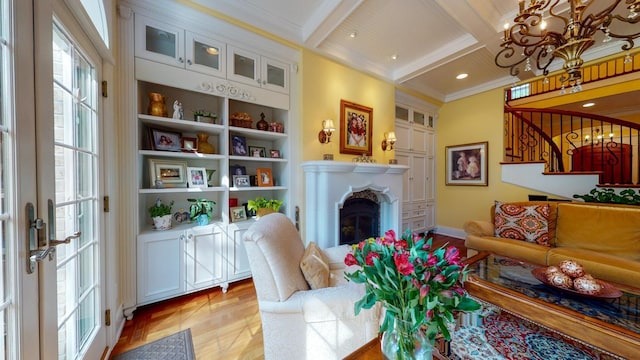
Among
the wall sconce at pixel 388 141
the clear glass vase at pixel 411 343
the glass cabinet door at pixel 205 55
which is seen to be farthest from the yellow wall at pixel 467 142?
the glass cabinet door at pixel 205 55

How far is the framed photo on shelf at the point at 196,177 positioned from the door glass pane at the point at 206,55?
1.08m

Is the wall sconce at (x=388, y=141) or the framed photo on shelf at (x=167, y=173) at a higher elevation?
the wall sconce at (x=388, y=141)

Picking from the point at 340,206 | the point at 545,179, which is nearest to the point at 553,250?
the point at 545,179

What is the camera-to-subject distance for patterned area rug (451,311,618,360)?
1.02 m

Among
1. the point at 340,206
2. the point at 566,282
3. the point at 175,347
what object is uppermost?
the point at 340,206

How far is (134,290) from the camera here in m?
1.91

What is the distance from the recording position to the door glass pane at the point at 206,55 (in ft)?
7.34

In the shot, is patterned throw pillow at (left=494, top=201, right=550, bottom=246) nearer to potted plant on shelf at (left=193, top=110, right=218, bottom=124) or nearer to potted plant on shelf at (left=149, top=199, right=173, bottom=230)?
potted plant on shelf at (left=193, top=110, right=218, bottom=124)

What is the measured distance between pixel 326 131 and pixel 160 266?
Answer: 91.6 inches

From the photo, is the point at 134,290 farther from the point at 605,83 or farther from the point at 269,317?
the point at 605,83

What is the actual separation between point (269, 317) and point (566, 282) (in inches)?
72.1

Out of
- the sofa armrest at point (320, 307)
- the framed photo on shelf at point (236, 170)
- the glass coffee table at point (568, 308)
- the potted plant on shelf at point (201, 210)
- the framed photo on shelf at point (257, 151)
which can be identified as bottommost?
the glass coffee table at point (568, 308)

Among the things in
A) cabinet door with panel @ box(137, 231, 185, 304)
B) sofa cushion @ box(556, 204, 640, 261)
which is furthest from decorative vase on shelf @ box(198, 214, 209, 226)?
sofa cushion @ box(556, 204, 640, 261)

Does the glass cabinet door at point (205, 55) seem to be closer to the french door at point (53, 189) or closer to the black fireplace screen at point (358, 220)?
the french door at point (53, 189)
